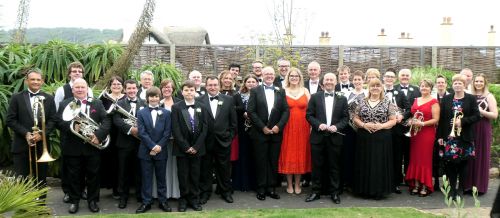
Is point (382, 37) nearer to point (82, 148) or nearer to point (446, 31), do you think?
point (446, 31)

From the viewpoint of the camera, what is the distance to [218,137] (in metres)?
8.02

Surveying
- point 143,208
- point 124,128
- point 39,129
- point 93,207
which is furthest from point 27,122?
point 143,208

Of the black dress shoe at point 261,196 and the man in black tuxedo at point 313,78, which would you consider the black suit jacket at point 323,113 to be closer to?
the man in black tuxedo at point 313,78

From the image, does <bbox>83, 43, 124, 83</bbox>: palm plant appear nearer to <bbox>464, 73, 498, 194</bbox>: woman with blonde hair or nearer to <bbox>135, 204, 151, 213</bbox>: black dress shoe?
<bbox>135, 204, 151, 213</bbox>: black dress shoe

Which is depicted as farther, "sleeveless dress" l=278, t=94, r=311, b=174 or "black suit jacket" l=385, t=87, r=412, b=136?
"black suit jacket" l=385, t=87, r=412, b=136

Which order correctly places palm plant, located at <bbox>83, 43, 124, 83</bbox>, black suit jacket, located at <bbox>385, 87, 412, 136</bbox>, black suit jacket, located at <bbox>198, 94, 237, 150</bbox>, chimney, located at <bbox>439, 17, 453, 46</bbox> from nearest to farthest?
1. black suit jacket, located at <bbox>198, 94, 237, 150</bbox>
2. black suit jacket, located at <bbox>385, 87, 412, 136</bbox>
3. palm plant, located at <bbox>83, 43, 124, 83</bbox>
4. chimney, located at <bbox>439, 17, 453, 46</bbox>

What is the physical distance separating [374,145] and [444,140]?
970mm

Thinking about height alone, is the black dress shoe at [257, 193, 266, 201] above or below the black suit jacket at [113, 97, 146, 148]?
below

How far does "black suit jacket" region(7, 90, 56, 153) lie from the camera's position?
7.24 meters

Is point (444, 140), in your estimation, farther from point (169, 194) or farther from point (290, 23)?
point (290, 23)

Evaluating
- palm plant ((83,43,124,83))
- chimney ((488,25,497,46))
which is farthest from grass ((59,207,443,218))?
chimney ((488,25,497,46))

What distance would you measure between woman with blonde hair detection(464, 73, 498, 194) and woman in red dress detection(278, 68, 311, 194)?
2.34 meters

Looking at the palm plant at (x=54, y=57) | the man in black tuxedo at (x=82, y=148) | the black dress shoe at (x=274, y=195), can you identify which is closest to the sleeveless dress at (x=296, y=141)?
the black dress shoe at (x=274, y=195)

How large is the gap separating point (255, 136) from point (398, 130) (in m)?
2.13
